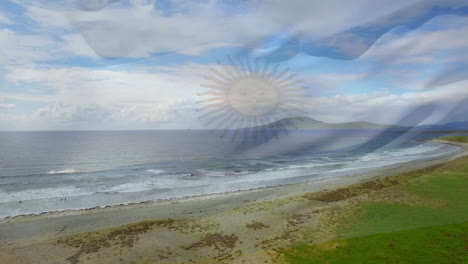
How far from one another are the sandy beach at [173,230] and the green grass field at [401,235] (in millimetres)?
1003

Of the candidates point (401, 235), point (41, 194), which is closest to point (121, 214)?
point (41, 194)

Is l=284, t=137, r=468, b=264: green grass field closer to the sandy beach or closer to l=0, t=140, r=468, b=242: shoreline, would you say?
the sandy beach

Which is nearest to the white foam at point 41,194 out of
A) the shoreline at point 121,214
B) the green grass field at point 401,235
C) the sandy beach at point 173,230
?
the shoreline at point 121,214

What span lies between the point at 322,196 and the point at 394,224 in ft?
20.3

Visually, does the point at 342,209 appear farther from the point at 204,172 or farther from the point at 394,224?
the point at 204,172

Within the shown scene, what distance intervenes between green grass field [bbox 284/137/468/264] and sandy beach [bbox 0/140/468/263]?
1003 mm

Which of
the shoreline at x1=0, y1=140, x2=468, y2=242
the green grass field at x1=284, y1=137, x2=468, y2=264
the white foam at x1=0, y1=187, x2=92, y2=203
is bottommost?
the shoreline at x1=0, y1=140, x2=468, y2=242

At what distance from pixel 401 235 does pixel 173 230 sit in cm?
915

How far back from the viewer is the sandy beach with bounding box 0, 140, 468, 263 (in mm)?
9789

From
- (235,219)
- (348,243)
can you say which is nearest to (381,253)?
(348,243)

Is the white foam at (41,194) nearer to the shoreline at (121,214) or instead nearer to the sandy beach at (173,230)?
the shoreline at (121,214)

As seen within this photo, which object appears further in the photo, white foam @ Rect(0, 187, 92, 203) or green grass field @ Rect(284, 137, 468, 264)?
white foam @ Rect(0, 187, 92, 203)

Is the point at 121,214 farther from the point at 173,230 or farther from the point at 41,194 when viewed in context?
the point at 41,194

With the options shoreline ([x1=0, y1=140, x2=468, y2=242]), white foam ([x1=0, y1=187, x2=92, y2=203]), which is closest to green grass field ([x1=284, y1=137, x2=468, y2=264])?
shoreline ([x1=0, y1=140, x2=468, y2=242])
